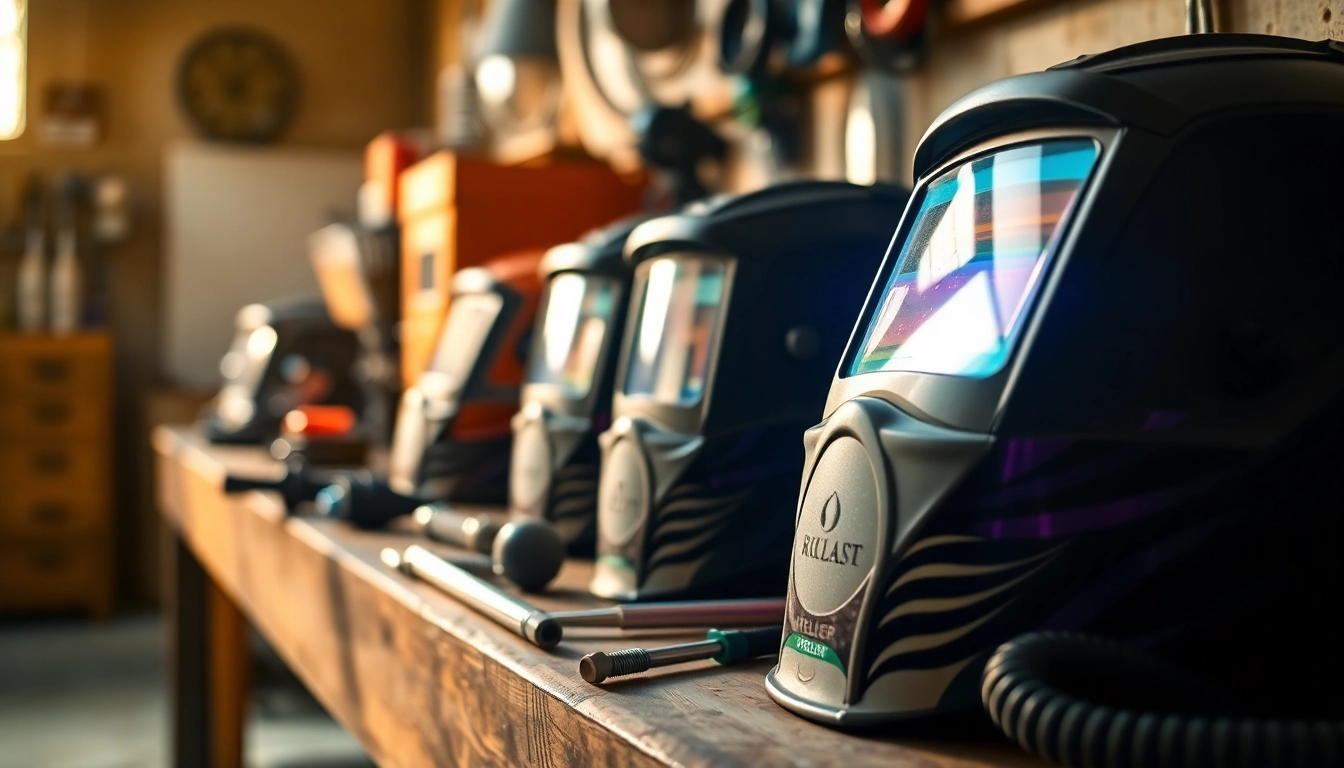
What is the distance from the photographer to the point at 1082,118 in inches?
22.0

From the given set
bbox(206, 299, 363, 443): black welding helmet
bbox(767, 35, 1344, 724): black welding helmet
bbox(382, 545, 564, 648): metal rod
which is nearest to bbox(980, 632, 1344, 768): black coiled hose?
bbox(767, 35, 1344, 724): black welding helmet

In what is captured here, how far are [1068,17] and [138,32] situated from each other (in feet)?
15.2

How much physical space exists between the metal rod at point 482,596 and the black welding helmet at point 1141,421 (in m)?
0.25

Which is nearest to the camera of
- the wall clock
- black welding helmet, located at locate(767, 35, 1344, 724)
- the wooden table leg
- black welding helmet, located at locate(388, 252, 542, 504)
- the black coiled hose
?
the black coiled hose

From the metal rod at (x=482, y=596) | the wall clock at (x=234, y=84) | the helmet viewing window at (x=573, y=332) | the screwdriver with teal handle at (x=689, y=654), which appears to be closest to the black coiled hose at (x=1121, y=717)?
the screwdriver with teal handle at (x=689, y=654)

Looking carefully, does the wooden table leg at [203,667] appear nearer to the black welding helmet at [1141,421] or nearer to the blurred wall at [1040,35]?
the blurred wall at [1040,35]

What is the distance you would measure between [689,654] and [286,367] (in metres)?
2.12

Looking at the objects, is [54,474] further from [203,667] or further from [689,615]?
[689,615]

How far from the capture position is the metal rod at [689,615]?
0.81m

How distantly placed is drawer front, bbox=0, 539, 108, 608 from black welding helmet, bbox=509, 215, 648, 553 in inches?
152

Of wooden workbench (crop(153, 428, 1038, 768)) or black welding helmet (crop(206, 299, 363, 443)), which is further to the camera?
black welding helmet (crop(206, 299, 363, 443))

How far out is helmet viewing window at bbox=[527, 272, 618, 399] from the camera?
116 cm

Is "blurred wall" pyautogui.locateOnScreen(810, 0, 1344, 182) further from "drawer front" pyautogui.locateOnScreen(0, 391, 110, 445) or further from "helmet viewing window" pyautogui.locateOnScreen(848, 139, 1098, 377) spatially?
"drawer front" pyautogui.locateOnScreen(0, 391, 110, 445)

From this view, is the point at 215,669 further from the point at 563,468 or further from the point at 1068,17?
the point at 1068,17
